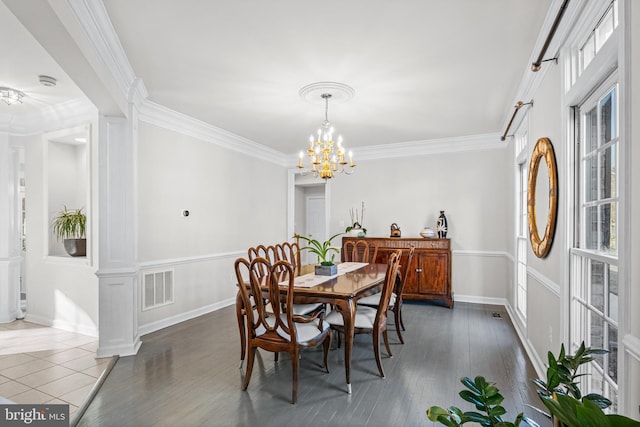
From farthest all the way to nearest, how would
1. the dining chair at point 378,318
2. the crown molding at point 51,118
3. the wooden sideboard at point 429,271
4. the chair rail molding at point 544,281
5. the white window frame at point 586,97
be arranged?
the wooden sideboard at point 429,271 → the crown molding at point 51,118 → the dining chair at point 378,318 → the chair rail molding at point 544,281 → the white window frame at point 586,97

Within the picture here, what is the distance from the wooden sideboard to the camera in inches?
209

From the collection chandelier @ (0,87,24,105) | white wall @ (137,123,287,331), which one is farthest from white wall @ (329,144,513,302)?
chandelier @ (0,87,24,105)

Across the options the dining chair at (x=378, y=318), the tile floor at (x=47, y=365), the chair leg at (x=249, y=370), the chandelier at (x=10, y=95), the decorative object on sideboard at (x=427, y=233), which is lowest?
the tile floor at (x=47, y=365)

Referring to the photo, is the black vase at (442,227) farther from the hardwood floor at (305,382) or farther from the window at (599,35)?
the window at (599,35)

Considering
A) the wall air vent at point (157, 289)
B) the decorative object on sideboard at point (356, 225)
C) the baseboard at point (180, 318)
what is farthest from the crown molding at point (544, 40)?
the baseboard at point (180, 318)

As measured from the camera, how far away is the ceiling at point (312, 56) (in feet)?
7.64

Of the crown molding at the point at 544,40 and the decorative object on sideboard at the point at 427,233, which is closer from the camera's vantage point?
the crown molding at the point at 544,40

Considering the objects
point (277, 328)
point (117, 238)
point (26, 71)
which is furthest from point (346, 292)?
point (26, 71)

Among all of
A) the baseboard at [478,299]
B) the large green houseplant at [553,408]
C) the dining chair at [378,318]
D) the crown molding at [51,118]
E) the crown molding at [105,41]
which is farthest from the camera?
the baseboard at [478,299]

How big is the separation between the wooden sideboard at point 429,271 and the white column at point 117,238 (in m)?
3.63

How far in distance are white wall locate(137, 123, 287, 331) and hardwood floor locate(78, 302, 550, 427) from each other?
797mm

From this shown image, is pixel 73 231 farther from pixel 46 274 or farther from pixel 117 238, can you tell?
pixel 117 238

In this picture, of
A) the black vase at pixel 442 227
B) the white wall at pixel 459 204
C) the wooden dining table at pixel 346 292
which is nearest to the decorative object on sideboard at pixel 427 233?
the black vase at pixel 442 227

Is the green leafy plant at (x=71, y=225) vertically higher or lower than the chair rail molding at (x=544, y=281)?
higher
